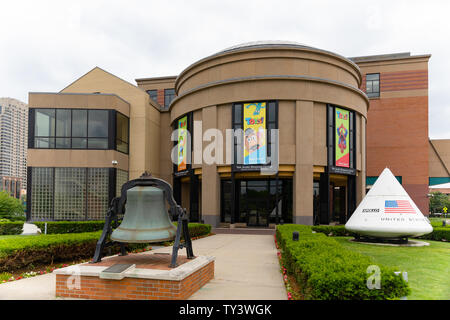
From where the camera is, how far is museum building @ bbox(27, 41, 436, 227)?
2334 centimetres

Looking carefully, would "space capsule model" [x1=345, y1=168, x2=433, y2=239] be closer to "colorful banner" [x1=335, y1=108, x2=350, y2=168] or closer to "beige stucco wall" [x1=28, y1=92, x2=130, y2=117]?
"colorful banner" [x1=335, y1=108, x2=350, y2=168]

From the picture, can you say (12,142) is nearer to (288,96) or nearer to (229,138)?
(229,138)

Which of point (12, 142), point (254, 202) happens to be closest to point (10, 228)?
point (254, 202)

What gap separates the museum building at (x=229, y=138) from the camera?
23.3m

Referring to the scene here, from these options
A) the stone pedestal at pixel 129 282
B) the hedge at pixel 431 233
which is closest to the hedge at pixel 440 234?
the hedge at pixel 431 233

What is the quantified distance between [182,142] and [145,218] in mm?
21034

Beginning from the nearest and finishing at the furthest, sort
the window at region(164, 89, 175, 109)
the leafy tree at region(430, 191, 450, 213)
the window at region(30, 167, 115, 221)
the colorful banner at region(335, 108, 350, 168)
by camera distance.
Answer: the colorful banner at region(335, 108, 350, 168)
the window at region(30, 167, 115, 221)
the window at region(164, 89, 175, 109)
the leafy tree at region(430, 191, 450, 213)

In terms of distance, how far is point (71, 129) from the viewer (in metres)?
25.5

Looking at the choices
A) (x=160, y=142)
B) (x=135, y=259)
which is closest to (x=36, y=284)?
(x=135, y=259)

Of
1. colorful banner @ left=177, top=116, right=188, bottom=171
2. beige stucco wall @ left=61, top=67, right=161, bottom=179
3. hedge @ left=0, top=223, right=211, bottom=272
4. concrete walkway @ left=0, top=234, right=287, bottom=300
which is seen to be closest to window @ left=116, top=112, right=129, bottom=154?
beige stucco wall @ left=61, top=67, right=161, bottom=179

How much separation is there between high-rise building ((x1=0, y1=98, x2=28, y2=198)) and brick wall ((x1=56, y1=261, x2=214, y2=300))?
350 ft

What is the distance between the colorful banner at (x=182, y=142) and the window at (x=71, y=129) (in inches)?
238

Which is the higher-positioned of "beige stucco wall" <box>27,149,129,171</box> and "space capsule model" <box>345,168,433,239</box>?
"beige stucco wall" <box>27,149,129,171</box>

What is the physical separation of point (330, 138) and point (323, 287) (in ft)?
68.8
